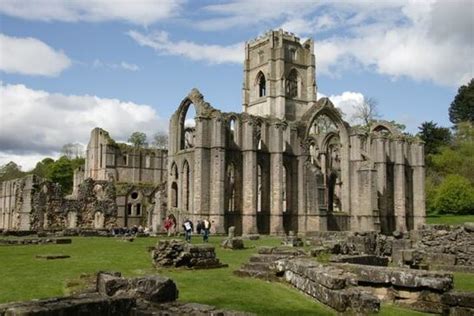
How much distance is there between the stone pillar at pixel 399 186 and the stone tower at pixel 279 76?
2908 cm

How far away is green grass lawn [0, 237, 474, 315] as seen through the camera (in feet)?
29.2

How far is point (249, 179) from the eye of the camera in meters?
34.2

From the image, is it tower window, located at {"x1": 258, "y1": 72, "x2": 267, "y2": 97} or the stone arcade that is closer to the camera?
the stone arcade

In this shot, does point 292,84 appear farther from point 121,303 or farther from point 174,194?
point 121,303

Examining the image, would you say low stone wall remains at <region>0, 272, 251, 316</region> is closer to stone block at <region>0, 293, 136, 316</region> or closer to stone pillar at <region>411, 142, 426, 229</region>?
stone block at <region>0, 293, 136, 316</region>

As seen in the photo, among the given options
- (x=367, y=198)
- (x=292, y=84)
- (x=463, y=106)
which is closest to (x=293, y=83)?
(x=292, y=84)

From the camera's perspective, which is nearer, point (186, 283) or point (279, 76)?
point (186, 283)

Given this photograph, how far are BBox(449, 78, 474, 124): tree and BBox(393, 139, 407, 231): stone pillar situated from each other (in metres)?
41.8

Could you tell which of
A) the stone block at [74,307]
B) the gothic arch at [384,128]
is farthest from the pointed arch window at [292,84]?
the stone block at [74,307]

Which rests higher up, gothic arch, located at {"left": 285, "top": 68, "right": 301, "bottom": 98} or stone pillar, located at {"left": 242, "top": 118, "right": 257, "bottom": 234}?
gothic arch, located at {"left": 285, "top": 68, "right": 301, "bottom": 98}

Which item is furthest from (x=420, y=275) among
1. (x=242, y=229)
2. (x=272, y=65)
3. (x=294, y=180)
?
(x=272, y=65)

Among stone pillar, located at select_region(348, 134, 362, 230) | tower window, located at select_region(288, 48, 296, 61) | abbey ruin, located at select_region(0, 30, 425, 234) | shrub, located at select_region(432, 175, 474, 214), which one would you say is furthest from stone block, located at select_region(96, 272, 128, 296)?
tower window, located at select_region(288, 48, 296, 61)

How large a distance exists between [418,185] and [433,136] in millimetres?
26340

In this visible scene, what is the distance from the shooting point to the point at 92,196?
1596 inches
